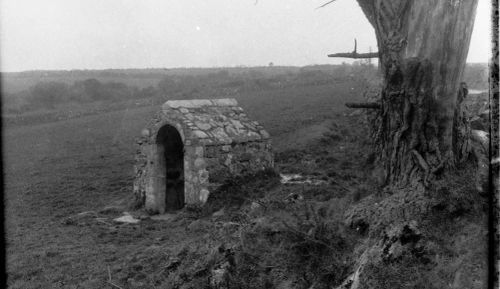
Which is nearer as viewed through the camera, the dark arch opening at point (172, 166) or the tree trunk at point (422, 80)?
the tree trunk at point (422, 80)

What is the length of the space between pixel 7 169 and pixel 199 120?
11193 millimetres

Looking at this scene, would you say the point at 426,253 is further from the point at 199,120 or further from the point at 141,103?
the point at 141,103

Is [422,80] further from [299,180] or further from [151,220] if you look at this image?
[151,220]

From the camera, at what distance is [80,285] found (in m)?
6.32

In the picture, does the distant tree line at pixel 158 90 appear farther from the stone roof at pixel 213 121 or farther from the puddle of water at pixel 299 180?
the puddle of water at pixel 299 180

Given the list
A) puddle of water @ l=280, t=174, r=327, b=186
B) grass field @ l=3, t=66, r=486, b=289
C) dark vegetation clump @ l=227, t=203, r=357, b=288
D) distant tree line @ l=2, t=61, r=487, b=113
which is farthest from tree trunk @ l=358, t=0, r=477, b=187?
distant tree line @ l=2, t=61, r=487, b=113

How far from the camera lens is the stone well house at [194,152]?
1022cm

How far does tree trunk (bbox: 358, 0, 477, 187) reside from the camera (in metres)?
4.48

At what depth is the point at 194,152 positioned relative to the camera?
33.4ft

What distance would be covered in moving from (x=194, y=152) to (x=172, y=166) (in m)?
2.13

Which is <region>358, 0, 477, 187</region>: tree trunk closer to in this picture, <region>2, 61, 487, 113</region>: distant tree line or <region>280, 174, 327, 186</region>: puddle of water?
<region>280, 174, 327, 186</region>: puddle of water

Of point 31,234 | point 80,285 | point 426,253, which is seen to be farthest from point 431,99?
point 31,234

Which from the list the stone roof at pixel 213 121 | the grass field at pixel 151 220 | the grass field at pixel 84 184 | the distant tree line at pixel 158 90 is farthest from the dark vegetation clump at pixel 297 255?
the distant tree line at pixel 158 90

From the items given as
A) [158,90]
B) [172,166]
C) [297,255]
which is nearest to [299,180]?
[172,166]
